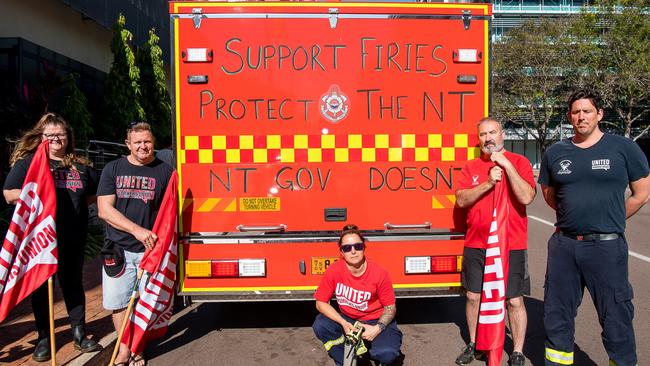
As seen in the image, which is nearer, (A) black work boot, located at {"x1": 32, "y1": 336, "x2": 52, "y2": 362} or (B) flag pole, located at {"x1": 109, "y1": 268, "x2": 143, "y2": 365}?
(B) flag pole, located at {"x1": 109, "y1": 268, "x2": 143, "y2": 365}

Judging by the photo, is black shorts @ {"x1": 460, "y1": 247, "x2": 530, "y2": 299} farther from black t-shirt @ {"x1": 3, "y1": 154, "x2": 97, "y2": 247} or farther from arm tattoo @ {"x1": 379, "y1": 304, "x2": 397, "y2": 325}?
black t-shirt @ {"x1": 3, "y1": 154, "x2": 97, "y2": 247}

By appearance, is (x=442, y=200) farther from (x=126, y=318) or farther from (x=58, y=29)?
(x=58, y=29)

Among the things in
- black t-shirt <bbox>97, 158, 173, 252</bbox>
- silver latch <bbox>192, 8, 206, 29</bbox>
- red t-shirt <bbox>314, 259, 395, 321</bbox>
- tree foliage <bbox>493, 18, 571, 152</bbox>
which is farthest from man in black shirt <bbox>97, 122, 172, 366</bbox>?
tree foliage <bbox>493, 18, 571, 152</bbox>

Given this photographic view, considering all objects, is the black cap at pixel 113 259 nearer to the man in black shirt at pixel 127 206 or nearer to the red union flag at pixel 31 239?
the man in black shirt at pixel 127 206

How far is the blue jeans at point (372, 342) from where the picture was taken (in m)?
3.74

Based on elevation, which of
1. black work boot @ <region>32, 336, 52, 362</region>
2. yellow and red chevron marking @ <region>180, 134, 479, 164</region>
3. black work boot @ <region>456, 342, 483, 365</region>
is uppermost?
yellow and red chevron marking @ <region>180, 134, 479, 164</region>

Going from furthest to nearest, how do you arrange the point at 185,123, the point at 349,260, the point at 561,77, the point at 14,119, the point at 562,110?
the point at 562,110, the point at 561,77, the point at 14,119, the point at 185,123, the point at 349,260

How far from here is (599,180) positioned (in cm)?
344

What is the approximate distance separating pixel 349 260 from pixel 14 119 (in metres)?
7.70

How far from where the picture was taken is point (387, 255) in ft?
14.7

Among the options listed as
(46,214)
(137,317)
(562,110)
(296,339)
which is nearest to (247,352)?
(296,339)

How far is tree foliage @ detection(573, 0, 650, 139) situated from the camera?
30.2 metres

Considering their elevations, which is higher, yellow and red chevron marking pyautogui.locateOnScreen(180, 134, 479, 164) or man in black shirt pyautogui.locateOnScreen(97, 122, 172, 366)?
yellow and red chevron marking pyautogui.locateOnScreen(180, 134, 479, 164)

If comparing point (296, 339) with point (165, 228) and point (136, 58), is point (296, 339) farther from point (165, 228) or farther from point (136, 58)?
point (136, 58)
